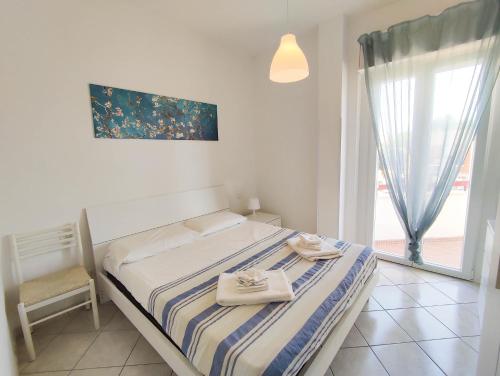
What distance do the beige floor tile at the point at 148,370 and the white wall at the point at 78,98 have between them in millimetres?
1156

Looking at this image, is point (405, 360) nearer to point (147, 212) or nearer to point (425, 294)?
point (425, 294)

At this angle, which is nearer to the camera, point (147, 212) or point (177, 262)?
point (177, 262)

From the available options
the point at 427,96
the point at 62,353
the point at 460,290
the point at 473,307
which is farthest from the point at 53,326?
the point at 427,96

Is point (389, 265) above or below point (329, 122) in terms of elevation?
below

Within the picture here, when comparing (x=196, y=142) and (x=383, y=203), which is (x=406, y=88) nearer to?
(x=383, y=203)

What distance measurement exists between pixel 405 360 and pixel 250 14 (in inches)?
130

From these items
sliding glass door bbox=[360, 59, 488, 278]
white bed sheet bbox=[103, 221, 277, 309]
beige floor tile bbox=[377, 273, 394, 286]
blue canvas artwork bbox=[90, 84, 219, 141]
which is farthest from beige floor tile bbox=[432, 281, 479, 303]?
blue canvas artwork bbox=[90, 84, 219, 141]

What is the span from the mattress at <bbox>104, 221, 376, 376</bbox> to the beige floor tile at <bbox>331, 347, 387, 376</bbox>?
38 centimetres

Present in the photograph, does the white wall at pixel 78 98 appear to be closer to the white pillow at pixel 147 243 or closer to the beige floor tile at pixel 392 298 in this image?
the white pillow at pixel 147 243

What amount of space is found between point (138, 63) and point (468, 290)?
12.9 ft

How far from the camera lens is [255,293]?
1411 mm

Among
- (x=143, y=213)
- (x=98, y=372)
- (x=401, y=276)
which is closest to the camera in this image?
(x=98, y=372)

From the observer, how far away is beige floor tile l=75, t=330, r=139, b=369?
5.36 ft

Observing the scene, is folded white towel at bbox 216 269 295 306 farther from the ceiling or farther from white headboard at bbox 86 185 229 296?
the ceiling
